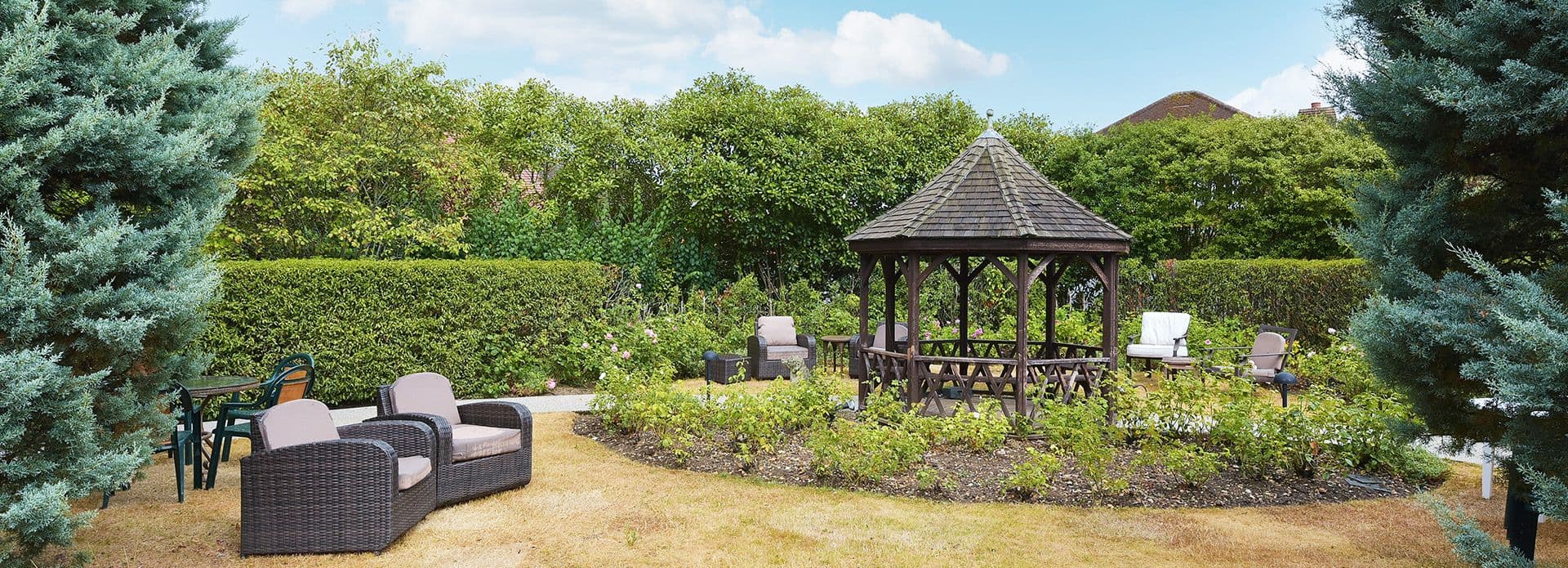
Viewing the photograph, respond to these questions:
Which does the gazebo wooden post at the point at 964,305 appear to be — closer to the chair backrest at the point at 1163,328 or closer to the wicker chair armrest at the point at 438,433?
the chair backrest at the point at 1163,328

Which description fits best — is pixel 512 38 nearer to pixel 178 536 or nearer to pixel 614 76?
pixel 614 76

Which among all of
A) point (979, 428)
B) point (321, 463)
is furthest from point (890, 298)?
point (321, 463)

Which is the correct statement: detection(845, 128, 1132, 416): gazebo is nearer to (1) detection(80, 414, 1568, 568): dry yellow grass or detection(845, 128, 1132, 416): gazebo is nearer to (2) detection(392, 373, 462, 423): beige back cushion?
(1) detection(80, 414, 1568, 568): dry yellow grass

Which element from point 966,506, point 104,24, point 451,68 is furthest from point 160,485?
point 451,68

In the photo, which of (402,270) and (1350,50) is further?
(402,270)

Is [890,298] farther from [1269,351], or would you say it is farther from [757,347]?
[1269,351]

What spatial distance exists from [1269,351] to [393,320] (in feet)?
33.7

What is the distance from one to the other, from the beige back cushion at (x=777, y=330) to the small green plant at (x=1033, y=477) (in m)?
6.88

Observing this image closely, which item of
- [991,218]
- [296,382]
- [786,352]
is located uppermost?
[991,218]

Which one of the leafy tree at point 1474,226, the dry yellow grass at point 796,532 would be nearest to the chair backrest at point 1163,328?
the dry yellow grass at point 796,532

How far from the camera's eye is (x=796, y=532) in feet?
18.6

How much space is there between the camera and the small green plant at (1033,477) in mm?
6335

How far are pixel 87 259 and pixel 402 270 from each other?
6.34 m

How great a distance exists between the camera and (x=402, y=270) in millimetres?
10570
